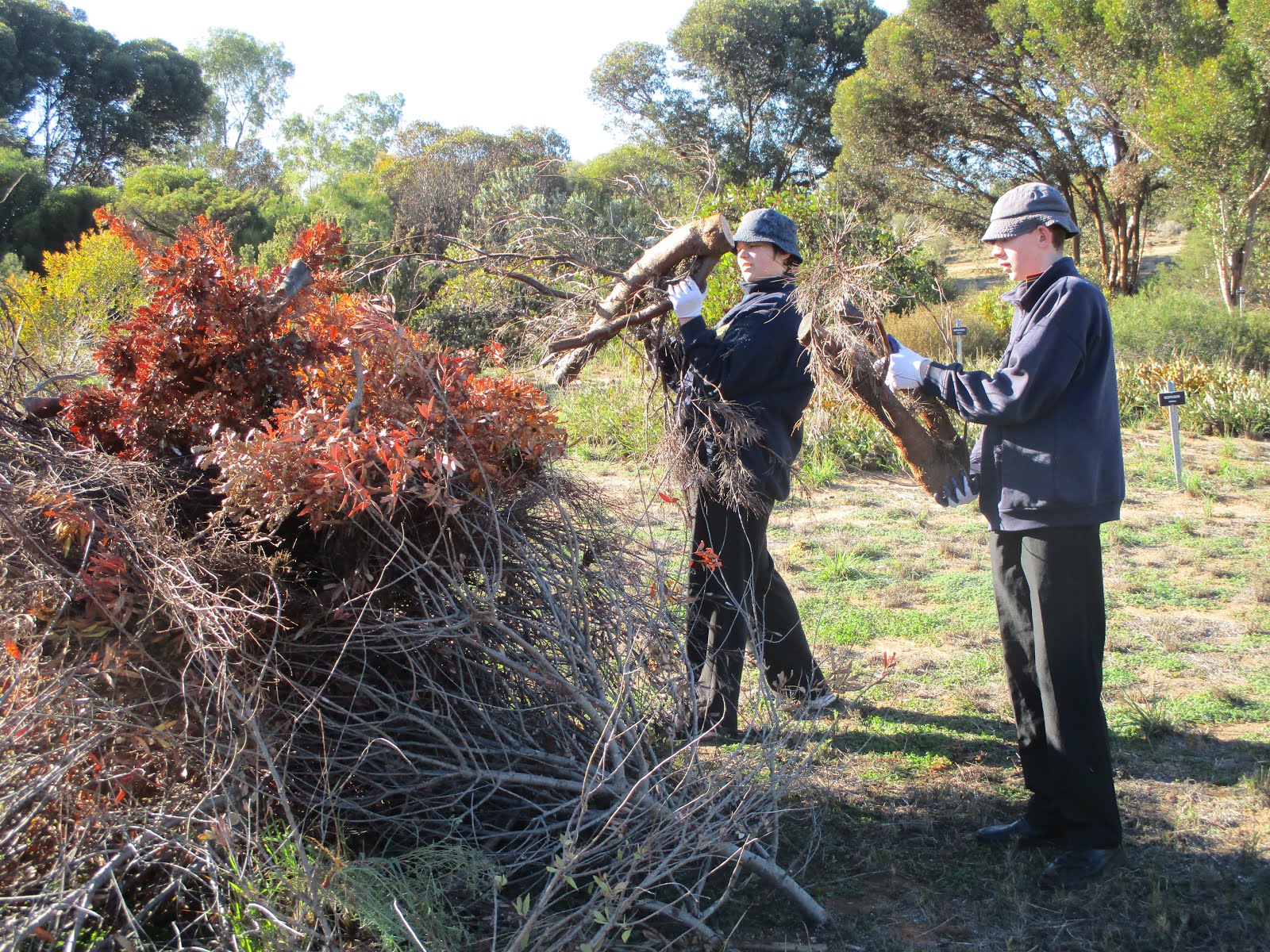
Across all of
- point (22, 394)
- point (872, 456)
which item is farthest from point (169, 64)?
point (22, 394)

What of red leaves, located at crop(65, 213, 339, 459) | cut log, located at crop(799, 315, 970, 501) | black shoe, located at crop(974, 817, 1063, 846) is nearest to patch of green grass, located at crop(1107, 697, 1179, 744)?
black shoe, located at crop(974, 817, 1063, 846)

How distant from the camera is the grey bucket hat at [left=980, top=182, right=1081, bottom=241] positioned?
2.98 m

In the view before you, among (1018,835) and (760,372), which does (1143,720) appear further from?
(760,372)

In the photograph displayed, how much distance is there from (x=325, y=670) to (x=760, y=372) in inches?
78.7

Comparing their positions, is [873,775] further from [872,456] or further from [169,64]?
[169,64]

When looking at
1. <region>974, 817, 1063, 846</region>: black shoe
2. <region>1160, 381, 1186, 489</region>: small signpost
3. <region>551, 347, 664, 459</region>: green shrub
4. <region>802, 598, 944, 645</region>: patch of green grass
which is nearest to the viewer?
<region>974, 817, 1063, 846</region>: black shoe

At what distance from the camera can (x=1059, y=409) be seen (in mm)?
2910

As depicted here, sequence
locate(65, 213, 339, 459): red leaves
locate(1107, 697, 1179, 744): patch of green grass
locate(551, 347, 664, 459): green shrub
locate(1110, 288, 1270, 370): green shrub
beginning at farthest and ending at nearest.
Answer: locate(1110, 288, 1270, 370): green shrub
locate(551, 347, 664, 459): green shrub
locate(1107, 697, 1179, 744): patch of green grass
locate(65, 213, 339, 459): red leaves

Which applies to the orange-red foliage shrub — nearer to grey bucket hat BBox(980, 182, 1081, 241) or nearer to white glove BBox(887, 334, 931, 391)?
white glove BBox(887, 334, 931, 391)

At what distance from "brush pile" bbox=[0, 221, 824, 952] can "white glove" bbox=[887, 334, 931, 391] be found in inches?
44.4

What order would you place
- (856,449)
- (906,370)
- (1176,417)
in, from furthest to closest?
(856,449), (1176,417), (906,370)

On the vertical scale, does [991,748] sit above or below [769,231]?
below

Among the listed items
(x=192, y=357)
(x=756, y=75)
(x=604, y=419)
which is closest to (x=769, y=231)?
(x=192, y=357)

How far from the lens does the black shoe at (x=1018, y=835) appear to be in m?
3.08
